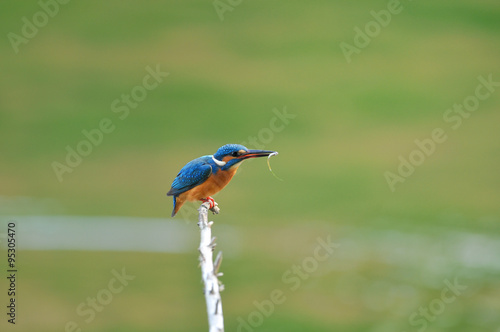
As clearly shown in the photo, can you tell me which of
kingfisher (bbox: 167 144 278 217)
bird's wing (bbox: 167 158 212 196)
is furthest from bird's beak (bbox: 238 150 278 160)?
bird's wing (bbox: 167 158 212 196)

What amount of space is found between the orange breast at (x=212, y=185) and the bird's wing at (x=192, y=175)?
18mm

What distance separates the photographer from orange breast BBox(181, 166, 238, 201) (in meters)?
2.40

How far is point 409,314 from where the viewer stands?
5922mm

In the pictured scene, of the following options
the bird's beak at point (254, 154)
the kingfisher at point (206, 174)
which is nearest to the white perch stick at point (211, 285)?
the bird's beak at point (254, 154)

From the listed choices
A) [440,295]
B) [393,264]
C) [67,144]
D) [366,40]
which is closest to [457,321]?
[440,295]

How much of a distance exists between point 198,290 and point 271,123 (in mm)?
3243

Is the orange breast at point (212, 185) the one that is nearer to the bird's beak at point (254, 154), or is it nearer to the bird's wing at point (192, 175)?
the bird's wing at point (192, 175)

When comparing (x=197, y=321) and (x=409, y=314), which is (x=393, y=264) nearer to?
(x=409, y=314)

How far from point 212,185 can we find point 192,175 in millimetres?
74

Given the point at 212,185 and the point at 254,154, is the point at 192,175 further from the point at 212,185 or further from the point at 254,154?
the point at 254,154

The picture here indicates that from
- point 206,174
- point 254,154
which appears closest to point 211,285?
point 254,154

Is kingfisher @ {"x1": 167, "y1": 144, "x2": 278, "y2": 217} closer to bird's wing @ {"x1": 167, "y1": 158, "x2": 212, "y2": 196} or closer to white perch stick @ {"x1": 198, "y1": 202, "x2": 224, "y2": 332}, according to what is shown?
bird's wing @ {"x1": 167, "y1": 158, "x2": 212, "y2": 196}

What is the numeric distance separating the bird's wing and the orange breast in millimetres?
18

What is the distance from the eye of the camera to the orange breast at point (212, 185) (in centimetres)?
240
